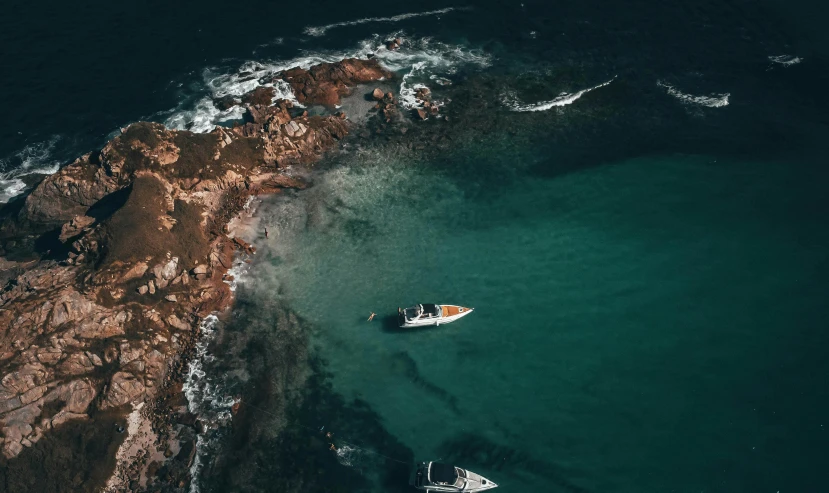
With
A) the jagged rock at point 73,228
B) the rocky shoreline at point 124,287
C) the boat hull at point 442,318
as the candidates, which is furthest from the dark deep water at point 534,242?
the jagged rock at point 73,228

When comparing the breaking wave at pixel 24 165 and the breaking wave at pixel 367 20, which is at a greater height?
the breaking wave at pixel 367 20

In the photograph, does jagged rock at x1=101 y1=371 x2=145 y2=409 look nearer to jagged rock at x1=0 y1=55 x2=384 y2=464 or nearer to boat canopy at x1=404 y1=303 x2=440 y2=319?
jagged rock at x1=0 y1=55 x2=384 y2=464

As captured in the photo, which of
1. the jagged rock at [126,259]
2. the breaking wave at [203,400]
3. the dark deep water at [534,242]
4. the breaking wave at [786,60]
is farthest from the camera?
the breaking wave at [786,60]

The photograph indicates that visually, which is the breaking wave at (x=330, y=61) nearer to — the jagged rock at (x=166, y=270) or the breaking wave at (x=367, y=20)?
the breaking wave at (x=367, y=20)

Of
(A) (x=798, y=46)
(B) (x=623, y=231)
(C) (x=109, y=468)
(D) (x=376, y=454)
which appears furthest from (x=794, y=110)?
(C) (x=109, y=468)

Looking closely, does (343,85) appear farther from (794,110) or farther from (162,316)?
(794,110)
